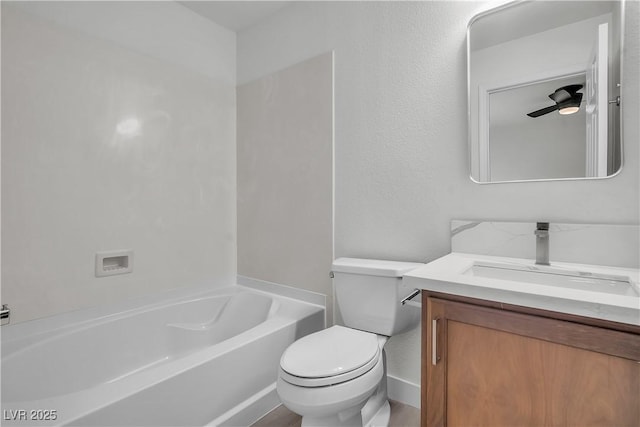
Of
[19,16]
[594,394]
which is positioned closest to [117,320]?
[19,16]

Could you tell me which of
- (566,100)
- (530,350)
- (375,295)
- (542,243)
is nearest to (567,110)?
(566,100)

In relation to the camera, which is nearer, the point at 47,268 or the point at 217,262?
the point at 47,268

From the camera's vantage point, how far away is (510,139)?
56.9 inches

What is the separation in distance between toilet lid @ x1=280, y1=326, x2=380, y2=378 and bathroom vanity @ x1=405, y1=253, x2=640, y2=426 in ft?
1.06

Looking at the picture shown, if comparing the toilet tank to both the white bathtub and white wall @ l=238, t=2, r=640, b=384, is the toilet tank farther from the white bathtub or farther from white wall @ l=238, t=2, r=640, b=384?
the white bathtub

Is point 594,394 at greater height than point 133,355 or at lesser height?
greater

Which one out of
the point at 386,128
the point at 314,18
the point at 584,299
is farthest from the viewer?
the point at 314,18

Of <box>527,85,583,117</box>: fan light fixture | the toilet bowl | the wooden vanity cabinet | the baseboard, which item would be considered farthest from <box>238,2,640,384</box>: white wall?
the wooden vanity cabinet

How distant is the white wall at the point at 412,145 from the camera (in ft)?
4.23

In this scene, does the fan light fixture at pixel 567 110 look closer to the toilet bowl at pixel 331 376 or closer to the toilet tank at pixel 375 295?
the toilet tank at pixel 375 295

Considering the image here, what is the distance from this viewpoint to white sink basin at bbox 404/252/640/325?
814 mm

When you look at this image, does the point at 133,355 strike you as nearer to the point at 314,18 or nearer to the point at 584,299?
the point at 584,299

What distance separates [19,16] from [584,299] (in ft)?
8.25

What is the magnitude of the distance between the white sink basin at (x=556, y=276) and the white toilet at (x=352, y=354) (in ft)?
1.12
